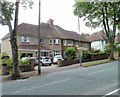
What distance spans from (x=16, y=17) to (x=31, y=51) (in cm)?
2878

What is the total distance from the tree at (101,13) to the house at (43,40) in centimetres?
799

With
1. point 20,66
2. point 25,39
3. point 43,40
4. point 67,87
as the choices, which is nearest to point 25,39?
point 25,39

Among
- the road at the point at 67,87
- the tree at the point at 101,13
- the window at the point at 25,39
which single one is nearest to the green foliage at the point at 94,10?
the tree at the point at 101,13

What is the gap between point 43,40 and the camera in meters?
60.4

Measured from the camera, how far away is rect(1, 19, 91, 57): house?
182 feet

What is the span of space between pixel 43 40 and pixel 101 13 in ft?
58.5

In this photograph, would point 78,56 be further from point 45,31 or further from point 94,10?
point 45,31

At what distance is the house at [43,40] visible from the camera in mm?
55344

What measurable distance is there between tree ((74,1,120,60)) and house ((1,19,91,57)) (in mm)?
7995

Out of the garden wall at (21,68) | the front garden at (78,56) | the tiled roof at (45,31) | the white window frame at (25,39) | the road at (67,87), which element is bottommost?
the road at (67,87)

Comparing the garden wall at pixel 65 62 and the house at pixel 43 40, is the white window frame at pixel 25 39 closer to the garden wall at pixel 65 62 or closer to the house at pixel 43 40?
the house at pixel 43 40

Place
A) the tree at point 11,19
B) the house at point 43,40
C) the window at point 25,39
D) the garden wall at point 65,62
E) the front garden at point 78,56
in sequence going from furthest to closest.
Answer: the window at point 25,39, the house at point 43,40, the front garden at point 78,56, the garden wall at point 65,62, the tree at point 11,19

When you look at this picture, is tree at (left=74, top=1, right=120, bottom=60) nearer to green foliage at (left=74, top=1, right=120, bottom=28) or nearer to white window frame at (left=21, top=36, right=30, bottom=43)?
green foliage at (left=74, top=1, right=120, bottom=28)

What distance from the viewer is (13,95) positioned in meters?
14.8
